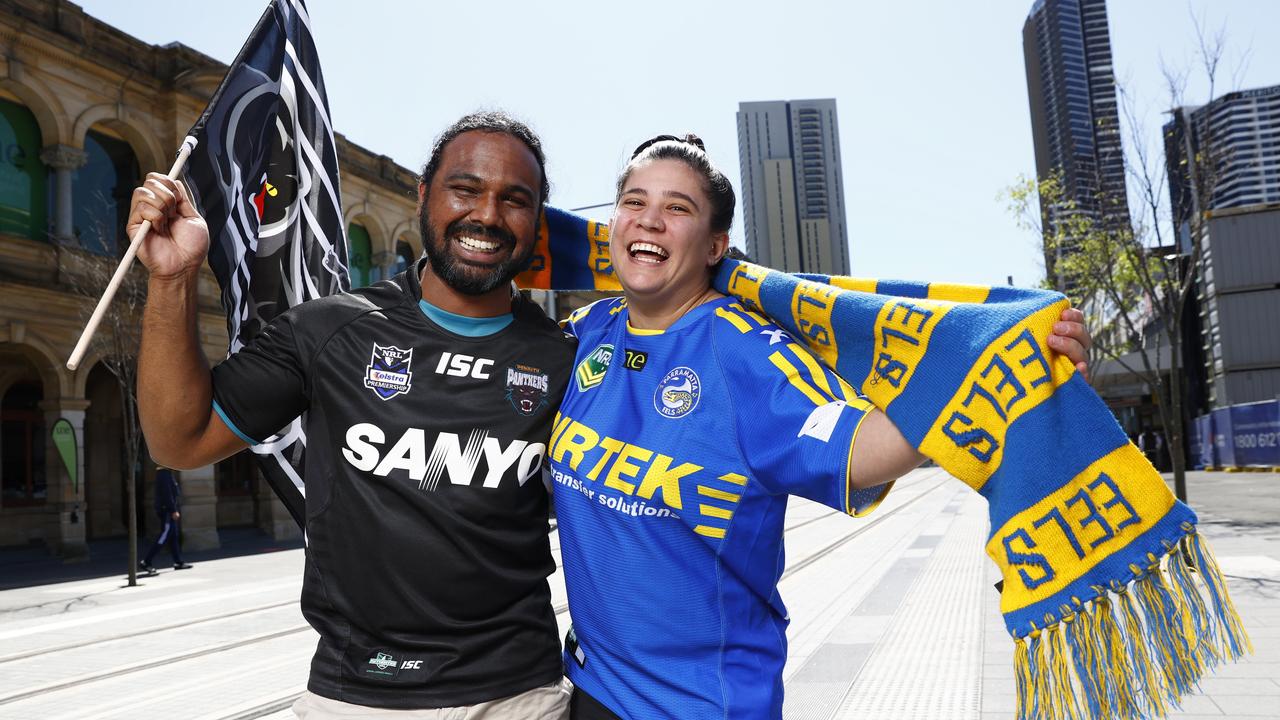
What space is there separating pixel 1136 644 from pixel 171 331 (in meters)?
2.14

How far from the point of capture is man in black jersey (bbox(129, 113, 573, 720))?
205cm

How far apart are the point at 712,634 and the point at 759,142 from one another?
91.5 metres

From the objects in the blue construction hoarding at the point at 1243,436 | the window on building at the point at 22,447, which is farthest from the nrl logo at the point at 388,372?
the blue construction hoarding at the point at 1243,436

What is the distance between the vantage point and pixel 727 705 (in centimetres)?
195

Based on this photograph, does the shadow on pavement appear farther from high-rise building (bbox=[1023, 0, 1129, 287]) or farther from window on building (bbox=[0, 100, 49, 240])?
high-rise building (bbox=[1023, 0, 1129, 287])

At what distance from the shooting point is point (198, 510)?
19.6 meters

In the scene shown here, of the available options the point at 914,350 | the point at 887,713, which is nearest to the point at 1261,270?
the point at 887,713

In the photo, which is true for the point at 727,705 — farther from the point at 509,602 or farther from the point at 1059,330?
the point at 1059,330

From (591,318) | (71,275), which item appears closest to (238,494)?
(71,275)

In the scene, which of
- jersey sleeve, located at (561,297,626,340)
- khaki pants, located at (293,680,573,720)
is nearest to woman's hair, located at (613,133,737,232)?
jersey sleeve, located at (561,297,626,340)

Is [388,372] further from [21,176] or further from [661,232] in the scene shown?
[21,176]

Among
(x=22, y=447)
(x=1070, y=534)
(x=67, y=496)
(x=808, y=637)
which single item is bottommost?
(x=808, y=637)

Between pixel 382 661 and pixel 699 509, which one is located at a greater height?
pixel 699 509

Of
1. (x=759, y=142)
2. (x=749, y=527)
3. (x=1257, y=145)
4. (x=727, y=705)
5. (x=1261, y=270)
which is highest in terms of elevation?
(x=759, y=142)
